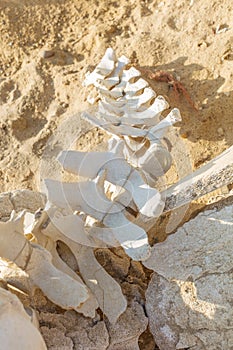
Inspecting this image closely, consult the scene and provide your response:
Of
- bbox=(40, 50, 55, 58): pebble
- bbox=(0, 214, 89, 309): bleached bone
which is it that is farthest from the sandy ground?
bbox=(0, 214, 89, 309): bleached bone

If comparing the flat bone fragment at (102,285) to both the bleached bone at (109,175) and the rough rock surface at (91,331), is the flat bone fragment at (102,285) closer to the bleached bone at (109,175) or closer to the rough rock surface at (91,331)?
the rough rock surface at (91,331)

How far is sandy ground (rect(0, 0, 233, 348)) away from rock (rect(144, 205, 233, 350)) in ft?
2.15

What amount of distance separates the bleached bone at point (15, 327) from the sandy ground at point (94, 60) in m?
1.22

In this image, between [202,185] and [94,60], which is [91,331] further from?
[94,60]

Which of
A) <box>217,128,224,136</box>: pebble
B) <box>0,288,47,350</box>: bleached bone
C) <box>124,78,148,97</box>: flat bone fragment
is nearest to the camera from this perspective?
<box>0,288,47,350</box>: bleached bone

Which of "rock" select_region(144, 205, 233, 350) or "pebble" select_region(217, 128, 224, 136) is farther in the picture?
"pebble" select_region(217, 128, 224, 136)

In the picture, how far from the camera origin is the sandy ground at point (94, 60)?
2.80m

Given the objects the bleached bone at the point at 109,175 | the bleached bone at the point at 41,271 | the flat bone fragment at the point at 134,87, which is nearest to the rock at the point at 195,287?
the bleached bone at the point at 109,175

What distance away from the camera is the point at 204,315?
1.92 metres

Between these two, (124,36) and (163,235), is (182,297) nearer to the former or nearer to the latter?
(163,235)

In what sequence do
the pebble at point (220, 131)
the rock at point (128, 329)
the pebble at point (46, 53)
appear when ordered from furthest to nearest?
the pebble at point (46, 53) → the pebble at point (220, 131) → the rock at point (128, 329)

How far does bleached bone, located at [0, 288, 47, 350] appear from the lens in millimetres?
1496

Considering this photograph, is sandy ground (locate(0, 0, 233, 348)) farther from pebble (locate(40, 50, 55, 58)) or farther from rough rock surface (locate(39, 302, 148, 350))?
rough rock surface (locate(39, 302, 148, 350))

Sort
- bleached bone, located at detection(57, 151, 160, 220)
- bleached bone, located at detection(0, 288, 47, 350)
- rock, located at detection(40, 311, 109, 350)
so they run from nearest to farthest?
bleached bone, located at detection(0, 288, 47, 350)
rock, located at detection(40, 311, 109, 350)
bleached bone, located at detection(57, 151, 160, 220)
